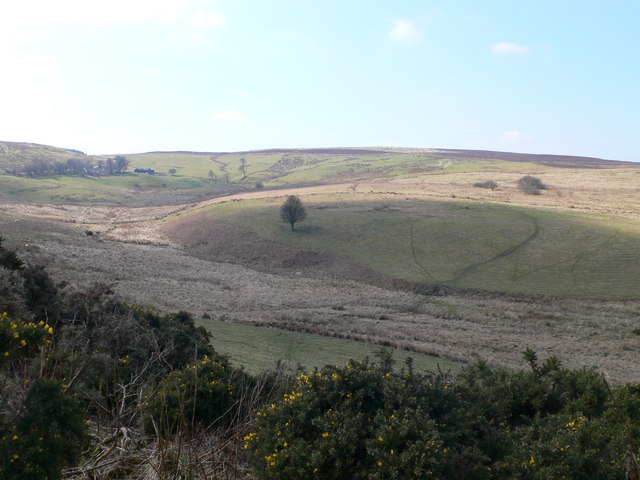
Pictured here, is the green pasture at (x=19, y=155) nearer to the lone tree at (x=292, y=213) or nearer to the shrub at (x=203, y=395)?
the lone tree at (x=292, y=213)

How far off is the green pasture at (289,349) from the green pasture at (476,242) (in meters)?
25.6

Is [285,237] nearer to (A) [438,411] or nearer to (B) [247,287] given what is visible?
(B) [247,287]

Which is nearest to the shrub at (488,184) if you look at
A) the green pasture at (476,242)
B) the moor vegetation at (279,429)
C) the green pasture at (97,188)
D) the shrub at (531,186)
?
the shrub at (531,186)

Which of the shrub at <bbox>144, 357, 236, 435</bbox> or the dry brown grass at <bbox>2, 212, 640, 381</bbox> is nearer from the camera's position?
the shrub at <bbox>144, 357, 236, 435</bbox>

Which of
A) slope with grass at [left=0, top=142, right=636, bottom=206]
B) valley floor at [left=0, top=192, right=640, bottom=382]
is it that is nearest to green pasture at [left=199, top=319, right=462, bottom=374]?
A: valley floor at [left=0, top=192, right=640, bottom=382]

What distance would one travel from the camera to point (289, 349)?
2241 cm

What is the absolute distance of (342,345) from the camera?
24734 millimetres

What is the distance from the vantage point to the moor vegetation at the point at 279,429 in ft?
17.4

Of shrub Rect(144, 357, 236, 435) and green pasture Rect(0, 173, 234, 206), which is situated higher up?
green pasture Rect(0, 173, 234, 206)

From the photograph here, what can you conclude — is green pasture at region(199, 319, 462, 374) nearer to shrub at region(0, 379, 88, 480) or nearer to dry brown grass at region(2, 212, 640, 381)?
dry brown grass at region(2, 212, 640, 381)

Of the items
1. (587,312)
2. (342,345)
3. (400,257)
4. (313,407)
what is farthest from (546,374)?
(400,257)

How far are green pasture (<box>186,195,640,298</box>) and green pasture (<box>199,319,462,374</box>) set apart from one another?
2560 cm

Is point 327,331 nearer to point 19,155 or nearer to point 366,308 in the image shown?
point 366,308

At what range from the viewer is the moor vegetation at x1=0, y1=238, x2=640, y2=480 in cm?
531
